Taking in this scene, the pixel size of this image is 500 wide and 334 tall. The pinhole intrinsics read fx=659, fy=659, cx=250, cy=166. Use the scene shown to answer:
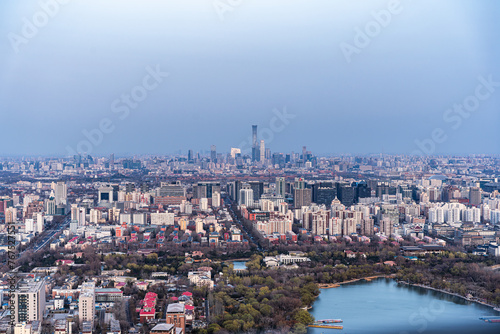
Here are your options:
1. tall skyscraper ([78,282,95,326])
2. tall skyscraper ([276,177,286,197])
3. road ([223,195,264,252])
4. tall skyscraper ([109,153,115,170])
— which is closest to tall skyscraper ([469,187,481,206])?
tall skyscraper ([276,177,286,197])

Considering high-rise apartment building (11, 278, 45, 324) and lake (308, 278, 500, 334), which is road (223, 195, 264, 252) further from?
high-rise apartment building (11, 278, 45, 324)

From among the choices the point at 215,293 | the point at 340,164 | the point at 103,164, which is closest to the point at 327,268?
the point at 215,293

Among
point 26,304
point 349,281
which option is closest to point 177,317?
point 26,304

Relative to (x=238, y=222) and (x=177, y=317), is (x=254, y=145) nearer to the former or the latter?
(x=238, y=222)

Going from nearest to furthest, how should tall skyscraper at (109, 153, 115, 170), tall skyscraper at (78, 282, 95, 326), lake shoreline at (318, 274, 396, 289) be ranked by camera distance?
tall skyscraper at (78, 282, 95, 326)
lake shoreline at (318, 274, 396, 289)
tall skyscraper at (109, 153, 115, 170)

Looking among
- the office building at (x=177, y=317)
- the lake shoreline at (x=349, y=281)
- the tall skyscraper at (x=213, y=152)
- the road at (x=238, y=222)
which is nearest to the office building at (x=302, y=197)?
the road at (x=238, y=222)

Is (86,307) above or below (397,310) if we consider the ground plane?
above

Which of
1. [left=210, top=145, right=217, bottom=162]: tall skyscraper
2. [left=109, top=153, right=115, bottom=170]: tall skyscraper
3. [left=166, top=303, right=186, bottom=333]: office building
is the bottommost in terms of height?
[left=166, top=303, right=186, bottom=333]: office building

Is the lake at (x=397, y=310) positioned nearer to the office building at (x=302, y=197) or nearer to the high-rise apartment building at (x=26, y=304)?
the high-rise apartment building at (x=26, y=304)

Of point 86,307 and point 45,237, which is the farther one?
point 45,237
